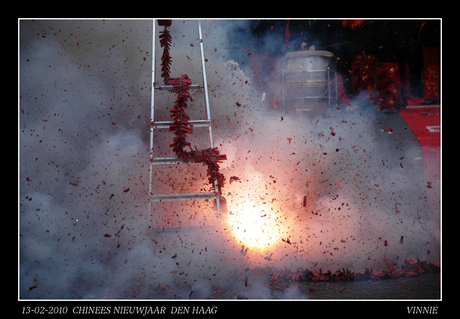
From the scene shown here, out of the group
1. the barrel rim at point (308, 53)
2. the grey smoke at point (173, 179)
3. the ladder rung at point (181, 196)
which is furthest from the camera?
the barrel rim at point (308, 53)

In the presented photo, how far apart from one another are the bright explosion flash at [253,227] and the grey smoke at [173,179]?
6 centimetres

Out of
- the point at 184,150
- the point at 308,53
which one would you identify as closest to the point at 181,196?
the point at 184,150

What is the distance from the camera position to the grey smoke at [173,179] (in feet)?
8.33

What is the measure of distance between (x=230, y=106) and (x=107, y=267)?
1.74m

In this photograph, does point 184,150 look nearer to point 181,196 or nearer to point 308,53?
point 181,196

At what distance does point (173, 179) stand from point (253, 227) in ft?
2.70

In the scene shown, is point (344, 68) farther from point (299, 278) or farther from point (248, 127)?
point (299, 278)

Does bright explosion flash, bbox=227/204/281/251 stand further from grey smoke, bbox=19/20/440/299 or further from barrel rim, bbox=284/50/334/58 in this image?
barrel rim, bbox=284/50/334/58

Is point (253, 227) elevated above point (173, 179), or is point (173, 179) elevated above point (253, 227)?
point (173, 179)

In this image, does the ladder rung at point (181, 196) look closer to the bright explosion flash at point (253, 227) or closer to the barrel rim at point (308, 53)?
the bright explosion flash at point (253, 227)

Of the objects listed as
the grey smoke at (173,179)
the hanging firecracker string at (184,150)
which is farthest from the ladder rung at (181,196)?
the grey smoke at (173,179)

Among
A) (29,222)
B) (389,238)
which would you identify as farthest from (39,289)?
(389,238)

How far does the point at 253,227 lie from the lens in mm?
2633

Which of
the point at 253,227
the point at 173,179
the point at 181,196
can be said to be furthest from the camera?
the point at 173,179
